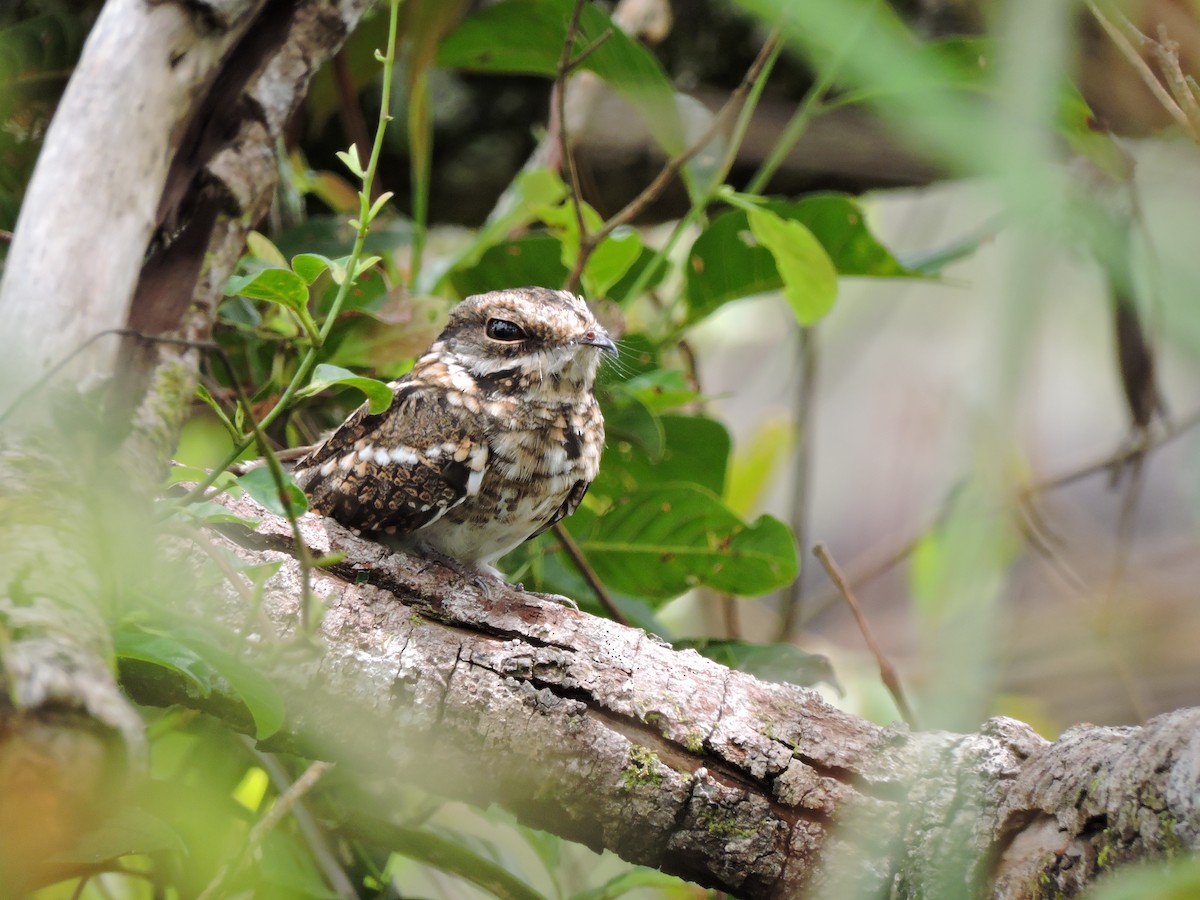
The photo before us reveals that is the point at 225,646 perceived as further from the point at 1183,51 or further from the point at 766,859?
the point at 1183,51

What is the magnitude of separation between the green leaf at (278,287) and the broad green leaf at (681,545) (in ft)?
3.56

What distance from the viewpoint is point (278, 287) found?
1515 millimetres

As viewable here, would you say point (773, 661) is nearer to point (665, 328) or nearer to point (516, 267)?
point (665, 328)

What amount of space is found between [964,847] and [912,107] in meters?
1.29

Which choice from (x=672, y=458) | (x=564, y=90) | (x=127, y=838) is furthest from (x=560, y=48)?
(x=127, y=838)

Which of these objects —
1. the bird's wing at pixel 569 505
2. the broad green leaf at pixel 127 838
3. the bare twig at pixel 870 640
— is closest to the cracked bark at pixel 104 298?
the broad green leaf at pixel 127 838

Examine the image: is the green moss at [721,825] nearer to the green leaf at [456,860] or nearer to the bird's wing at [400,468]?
the green leaf at [456,860]

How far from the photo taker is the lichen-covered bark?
1.60m

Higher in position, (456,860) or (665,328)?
(665,328)

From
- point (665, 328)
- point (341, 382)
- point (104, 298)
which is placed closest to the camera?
point (341, 382)

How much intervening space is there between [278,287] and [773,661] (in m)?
1.44

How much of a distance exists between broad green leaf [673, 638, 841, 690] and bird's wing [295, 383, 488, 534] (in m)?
0.73

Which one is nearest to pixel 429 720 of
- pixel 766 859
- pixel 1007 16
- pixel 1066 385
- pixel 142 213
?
pixel 766 859

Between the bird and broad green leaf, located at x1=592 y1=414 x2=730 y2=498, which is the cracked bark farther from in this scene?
broad green leaf, located at x1=592 y1=414 x2=730 y2=498
